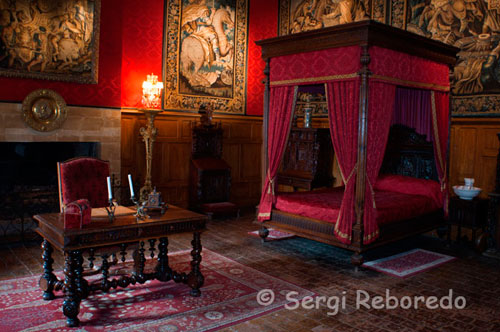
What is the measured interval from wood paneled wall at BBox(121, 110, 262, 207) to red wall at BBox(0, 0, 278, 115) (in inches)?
18.1

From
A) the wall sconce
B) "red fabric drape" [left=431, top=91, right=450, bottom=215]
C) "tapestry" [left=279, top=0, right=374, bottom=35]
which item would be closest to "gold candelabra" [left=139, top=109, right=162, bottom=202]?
the wall sconce

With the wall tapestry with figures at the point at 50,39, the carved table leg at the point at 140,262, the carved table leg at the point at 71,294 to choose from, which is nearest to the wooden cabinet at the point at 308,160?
the wall tapestry with figures at the point at 50,39

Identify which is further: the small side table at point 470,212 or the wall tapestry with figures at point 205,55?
the wall tapestry with figures at point 205,55

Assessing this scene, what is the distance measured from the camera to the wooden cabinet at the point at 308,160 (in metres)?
8.27

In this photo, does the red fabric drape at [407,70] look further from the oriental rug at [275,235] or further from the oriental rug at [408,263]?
the oriental rug at [275,235]

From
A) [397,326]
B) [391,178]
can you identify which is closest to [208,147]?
[391,178]

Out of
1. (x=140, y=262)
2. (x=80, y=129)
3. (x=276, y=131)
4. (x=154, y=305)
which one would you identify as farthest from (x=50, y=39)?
(x=154, y=305)

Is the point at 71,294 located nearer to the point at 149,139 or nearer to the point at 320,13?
the point at 149,139

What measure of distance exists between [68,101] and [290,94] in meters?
3.36

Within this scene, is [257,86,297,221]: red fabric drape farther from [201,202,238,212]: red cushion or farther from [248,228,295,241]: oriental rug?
[201,202,238,212]: red cushion

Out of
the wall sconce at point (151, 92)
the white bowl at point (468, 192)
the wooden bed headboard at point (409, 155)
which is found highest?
the wall sconce at point (151, 92)

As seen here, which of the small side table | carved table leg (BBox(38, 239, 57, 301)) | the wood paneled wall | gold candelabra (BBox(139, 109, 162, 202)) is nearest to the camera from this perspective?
carved table leg (BBox(38, 239, 57, 301))

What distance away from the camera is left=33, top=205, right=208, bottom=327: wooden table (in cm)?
350

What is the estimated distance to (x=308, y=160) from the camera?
27.5 ft
